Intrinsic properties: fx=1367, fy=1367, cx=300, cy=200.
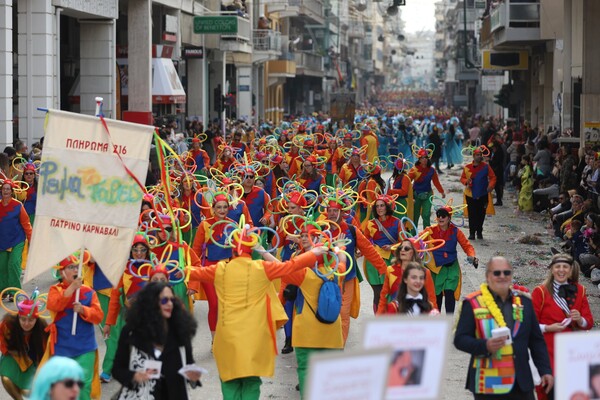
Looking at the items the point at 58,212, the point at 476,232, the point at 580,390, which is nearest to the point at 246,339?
the point at 58,212

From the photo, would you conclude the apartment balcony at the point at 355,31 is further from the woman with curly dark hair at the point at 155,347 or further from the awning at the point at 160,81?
the woman with curly dark hair at the point at 155,347

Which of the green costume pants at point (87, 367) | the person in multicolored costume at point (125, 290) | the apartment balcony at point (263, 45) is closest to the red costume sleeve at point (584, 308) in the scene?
the person in multicolored costume at point (125, 290)

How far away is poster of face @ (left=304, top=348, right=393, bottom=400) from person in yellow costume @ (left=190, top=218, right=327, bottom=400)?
3695 mm

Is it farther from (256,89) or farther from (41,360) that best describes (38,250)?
(256,89)

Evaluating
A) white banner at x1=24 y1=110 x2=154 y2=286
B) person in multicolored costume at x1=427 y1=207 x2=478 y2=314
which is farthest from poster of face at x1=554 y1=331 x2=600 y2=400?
person in multicolored costume at x1=427 y1=207 x2=478 y2=314

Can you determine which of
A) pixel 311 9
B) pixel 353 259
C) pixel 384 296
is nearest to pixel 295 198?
pixel 353 259

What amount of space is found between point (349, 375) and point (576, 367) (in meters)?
1.68

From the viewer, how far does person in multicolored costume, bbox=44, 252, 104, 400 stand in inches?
380

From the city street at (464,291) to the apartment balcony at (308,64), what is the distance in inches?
1816

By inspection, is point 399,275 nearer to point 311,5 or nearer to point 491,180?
point 491,180

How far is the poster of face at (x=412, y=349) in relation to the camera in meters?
6.44

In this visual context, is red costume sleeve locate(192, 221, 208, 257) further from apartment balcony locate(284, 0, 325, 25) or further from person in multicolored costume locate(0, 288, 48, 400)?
apartment balcony locate(284, 0, 325, 25)

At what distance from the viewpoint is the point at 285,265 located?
9422 millimetres

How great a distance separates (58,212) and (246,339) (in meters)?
1.59
